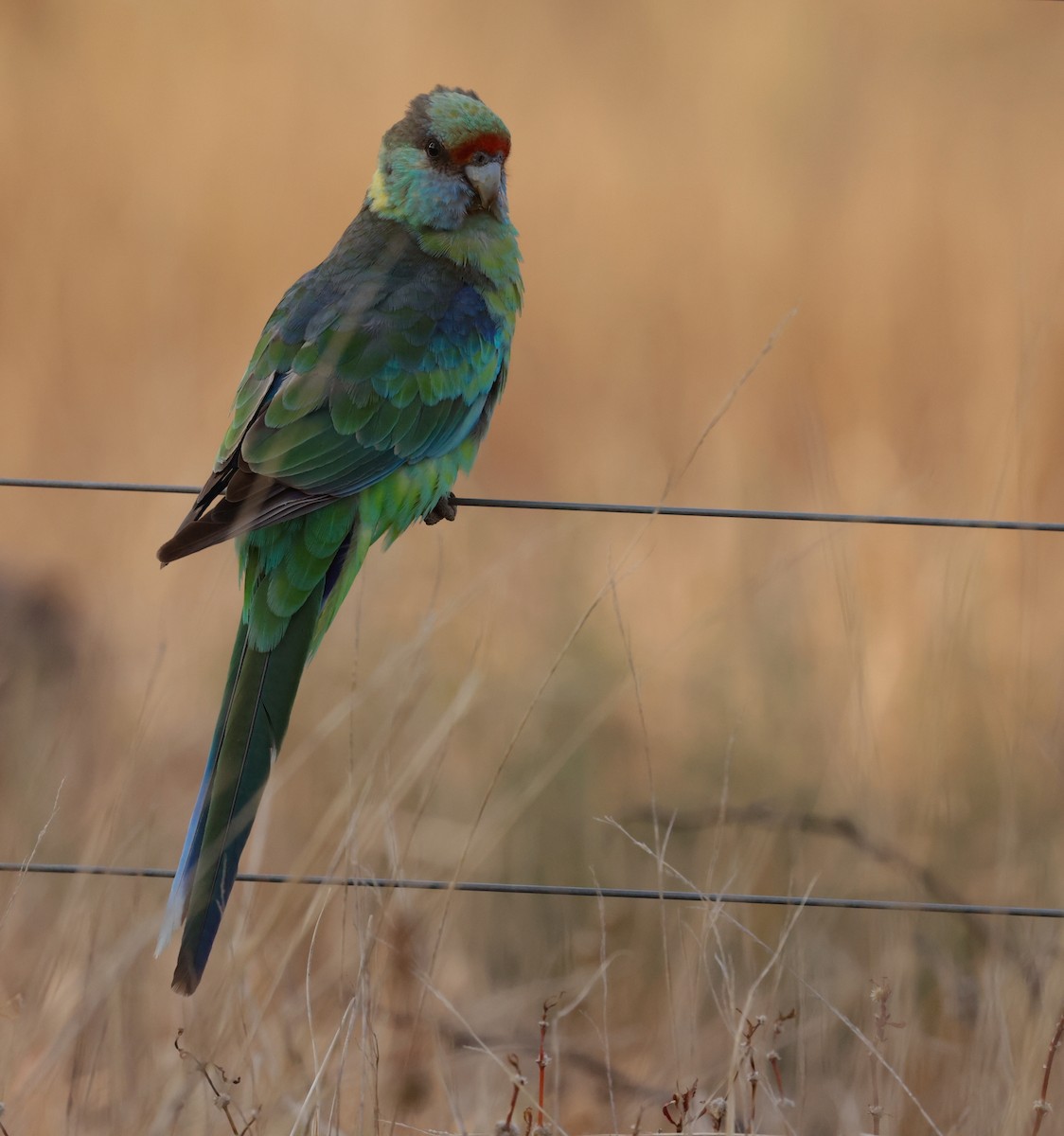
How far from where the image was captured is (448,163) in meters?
3.70

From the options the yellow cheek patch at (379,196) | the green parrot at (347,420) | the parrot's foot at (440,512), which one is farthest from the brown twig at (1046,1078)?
the yellow cheek patch at (379,196)

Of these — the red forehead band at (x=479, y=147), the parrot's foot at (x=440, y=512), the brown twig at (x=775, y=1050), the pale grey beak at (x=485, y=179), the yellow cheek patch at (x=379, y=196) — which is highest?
the red forehead band at (x=479, y=147)

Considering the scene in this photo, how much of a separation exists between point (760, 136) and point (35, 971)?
5036mm

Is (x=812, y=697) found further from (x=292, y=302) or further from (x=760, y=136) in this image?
(x=760, y=136)

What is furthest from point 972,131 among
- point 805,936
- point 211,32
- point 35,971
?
point 35,971

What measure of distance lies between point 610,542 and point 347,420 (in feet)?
5.93

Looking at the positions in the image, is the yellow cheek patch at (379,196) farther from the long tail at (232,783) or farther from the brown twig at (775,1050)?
the brown twig at (775,1050)

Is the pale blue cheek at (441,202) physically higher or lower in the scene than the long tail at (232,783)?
higher

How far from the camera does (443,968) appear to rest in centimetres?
402

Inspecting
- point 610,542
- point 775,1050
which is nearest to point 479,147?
point 610,542

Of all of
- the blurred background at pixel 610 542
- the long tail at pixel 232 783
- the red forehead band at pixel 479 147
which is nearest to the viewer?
the long tail at pixel 232 783

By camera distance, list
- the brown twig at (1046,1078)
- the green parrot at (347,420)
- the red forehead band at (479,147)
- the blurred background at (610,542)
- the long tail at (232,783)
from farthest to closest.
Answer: the red forehead band at (479,147)
the blurred background at (610,542)
the green parrot at (347,420)
the long tail at (232,783)
the brown twig at (1046,1078)

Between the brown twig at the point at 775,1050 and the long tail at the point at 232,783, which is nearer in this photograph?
the brown twig at the point at 775,1050

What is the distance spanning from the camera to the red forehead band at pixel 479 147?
3605mm
